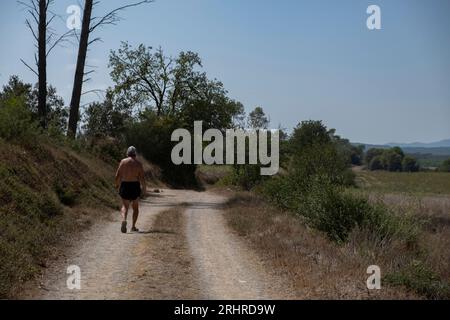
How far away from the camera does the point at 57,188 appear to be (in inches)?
623

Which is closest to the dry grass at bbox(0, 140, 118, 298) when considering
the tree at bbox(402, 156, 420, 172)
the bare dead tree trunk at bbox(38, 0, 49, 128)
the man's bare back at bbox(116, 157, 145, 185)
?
the man's bare back at bbox(116, 157, 145, 185)

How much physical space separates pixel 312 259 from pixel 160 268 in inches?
120

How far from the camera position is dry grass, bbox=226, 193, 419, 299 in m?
7.96

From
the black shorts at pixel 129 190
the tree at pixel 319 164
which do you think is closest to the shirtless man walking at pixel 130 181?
the black shorts at pixel 129 190

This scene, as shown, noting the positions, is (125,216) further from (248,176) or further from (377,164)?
(377,164)

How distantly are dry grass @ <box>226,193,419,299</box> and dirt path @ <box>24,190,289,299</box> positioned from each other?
15.9 inches

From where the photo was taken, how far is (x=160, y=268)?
9141mm

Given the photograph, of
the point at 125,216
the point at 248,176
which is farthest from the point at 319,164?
the point at 248,176

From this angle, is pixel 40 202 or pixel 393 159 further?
pixel 393 159

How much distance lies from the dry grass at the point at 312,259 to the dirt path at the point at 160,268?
403 mm

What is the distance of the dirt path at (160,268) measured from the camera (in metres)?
7.68

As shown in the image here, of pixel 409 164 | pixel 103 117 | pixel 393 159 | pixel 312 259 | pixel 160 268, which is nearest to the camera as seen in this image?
pixel 160 268

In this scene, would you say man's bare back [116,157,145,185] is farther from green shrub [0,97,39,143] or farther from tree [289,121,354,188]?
tree [289,121,354,188]
